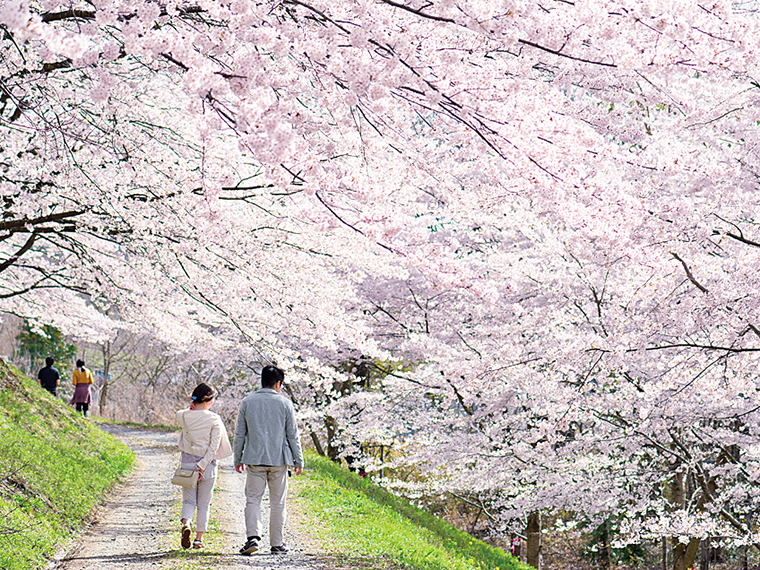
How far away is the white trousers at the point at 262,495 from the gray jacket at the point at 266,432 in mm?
100

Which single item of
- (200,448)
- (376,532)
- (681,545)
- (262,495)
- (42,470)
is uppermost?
(200,448)

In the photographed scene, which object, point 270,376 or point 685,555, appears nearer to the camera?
point 270,376

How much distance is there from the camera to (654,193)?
6.23 meters

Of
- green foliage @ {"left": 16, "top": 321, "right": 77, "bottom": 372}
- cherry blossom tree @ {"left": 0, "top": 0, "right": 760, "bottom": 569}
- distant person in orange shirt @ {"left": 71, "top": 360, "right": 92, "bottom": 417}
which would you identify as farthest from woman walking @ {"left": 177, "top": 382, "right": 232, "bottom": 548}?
green foliage @ {"left": 16, "top": 321, "right": 77, "bottom": 372}

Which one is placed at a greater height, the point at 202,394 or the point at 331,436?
the point at 202,394

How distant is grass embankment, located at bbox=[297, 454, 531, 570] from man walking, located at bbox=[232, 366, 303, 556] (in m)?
0.86

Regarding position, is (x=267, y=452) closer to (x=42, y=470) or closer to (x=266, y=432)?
(x=266, y=432)

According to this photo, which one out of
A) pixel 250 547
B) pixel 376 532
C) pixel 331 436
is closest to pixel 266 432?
pixel 250 547

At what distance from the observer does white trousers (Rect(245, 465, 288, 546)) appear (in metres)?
6.05

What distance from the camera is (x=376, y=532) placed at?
7906 mm

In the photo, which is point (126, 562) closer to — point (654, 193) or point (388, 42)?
point (388, 42)

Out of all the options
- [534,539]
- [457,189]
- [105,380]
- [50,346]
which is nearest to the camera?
[457,189]

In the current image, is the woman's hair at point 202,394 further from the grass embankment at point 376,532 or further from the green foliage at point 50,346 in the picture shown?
the green foliage at point 50,346

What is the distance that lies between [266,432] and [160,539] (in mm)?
1718
